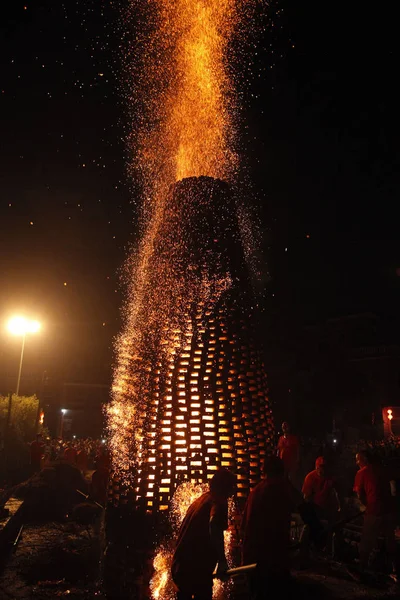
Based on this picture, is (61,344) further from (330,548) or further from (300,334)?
(330,548)

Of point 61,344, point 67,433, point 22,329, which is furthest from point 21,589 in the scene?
point 61,344

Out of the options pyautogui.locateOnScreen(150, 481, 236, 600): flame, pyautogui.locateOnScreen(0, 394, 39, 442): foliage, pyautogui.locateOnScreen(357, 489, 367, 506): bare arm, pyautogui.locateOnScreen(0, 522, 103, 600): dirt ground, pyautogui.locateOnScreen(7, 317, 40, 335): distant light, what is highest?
pyautogui.locateOnScreen(7, 317, 40, 335): distant light

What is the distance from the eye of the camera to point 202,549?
3.79m

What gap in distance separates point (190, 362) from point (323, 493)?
3.33m

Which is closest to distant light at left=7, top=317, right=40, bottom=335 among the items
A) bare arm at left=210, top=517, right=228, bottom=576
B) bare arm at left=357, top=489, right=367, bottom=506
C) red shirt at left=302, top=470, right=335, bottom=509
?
red shirt at left=302, top=470, right=335, bottom=509

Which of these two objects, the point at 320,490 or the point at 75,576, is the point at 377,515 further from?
the point at 75,576

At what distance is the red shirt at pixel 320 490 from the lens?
7.50m

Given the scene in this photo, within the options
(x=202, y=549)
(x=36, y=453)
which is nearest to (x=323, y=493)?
(x=202, y=549)

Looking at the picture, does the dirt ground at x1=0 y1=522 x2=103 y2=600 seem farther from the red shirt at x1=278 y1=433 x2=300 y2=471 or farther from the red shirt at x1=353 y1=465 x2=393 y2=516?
the red shirt at x1=353 y1=465 x2=393 y2=516

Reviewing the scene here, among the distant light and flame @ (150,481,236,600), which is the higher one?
the distant light

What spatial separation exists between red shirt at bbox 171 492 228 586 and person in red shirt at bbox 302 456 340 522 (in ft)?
13.6

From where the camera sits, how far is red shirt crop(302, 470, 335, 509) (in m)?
7.50

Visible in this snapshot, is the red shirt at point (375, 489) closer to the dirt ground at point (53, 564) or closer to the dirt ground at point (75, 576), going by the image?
the dirt ground at point (75, 576)

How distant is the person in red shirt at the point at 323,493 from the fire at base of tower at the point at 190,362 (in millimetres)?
1939
